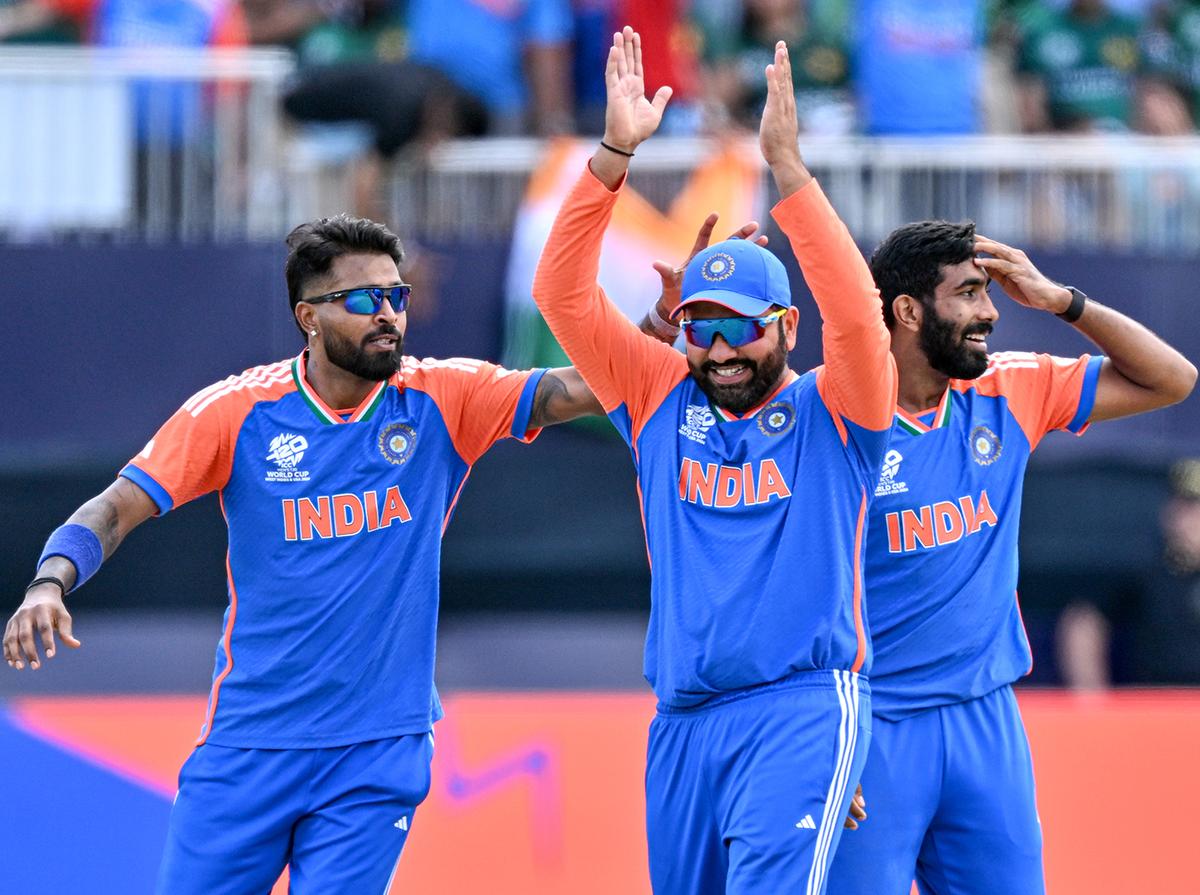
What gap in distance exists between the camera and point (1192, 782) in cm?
717

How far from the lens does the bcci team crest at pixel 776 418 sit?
5.16 metres

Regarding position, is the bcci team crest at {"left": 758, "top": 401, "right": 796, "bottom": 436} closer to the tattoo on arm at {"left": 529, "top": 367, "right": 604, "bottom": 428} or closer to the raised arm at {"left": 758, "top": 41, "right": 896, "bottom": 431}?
the raised arm at {"left": 758, "top": 41, "right": 896, "bottom": 431}

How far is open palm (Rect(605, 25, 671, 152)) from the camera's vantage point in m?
5.13

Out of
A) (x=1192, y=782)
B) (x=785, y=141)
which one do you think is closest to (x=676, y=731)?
(x=785, y=141)

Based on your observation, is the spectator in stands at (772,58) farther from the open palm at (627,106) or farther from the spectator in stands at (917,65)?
the open palm at (627,106)

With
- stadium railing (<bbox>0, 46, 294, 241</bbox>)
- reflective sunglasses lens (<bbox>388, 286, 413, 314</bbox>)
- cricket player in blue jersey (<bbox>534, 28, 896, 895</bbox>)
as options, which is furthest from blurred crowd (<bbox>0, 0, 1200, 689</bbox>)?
cricket player in blue jersey (<bbox>534, 28, 896, 895</bbox>)

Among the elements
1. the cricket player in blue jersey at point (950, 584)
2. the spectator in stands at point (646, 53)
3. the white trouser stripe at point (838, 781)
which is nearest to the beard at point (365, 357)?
the cricket player in blue jersey at point (950, 584)

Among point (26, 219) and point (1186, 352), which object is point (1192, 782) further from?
point (26, 219)

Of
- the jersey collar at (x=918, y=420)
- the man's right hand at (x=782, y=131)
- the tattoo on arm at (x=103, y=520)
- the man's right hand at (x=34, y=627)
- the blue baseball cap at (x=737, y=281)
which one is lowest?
the man's right hand at (x=34, y=627)

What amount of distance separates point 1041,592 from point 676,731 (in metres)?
6.28

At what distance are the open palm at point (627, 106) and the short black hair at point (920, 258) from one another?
92 cm

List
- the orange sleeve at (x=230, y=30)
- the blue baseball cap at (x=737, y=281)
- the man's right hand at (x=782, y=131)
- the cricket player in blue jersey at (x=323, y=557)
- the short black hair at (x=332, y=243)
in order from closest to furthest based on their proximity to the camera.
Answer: the man's right hand at (x=782, y=131) < the blue baseball cap at (x=737, y=281) < the cricket player in blue jersey at (x=323, y=557) < the short black hair at (x=332, y=243) < the orange sleeve at (x=230, y=30)

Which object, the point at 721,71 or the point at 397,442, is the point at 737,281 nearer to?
the point at 397,442

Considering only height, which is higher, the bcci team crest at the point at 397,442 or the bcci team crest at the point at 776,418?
the bcci team crest at the point at 776,418
